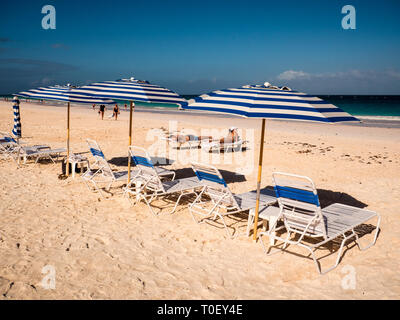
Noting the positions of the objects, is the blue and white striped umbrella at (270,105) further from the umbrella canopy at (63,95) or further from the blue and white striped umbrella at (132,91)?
the umbrella canopy at (63,95)

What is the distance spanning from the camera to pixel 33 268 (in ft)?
12.4

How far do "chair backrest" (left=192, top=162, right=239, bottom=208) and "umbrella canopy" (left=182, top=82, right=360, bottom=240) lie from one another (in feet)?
1.55

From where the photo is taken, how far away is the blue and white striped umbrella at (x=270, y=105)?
3.98 metres

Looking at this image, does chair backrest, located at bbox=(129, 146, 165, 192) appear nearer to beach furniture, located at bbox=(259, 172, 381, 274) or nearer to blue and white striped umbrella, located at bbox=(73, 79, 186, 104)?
blue and white striped umbrella, located at bbox=(73, 79, 186, 104)

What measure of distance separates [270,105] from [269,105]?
14 mm

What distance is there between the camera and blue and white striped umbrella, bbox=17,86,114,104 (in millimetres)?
6824

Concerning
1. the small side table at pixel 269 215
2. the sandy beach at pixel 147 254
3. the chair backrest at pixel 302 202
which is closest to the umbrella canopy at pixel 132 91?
the sandy beach at pixel 147 254

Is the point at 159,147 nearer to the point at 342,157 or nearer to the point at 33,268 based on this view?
the point at 342,157

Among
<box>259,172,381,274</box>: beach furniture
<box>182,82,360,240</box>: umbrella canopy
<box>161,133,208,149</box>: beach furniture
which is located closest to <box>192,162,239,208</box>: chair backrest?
<box>182,82,360,240</box>: umbrella canopy

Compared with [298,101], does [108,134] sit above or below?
below

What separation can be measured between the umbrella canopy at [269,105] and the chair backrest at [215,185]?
1.55 feet

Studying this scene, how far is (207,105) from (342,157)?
838 cm

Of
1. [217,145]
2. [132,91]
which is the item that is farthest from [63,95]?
[217,145]
